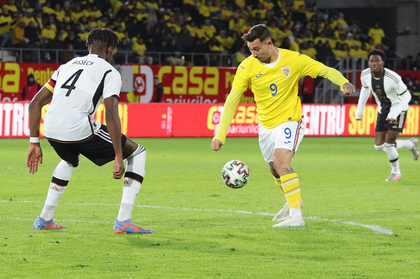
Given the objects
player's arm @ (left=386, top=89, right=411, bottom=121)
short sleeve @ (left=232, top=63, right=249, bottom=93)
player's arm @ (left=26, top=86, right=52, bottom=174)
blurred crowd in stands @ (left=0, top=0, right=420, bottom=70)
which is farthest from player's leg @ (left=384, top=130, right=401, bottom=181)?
blurred crowd in stands @ (left=0, top=0, right=420, bottom=70)

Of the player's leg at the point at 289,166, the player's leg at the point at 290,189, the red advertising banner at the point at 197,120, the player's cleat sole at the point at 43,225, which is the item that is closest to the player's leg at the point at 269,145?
the player's leg at the point at 289,166

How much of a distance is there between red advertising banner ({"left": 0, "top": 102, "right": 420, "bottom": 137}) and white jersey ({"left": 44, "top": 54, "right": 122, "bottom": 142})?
15.0 meters

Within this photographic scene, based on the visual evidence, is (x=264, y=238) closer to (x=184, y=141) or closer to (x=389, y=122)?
(x=389, y=122)

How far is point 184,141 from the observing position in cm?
2252

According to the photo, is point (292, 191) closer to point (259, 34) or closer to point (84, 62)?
point (259, 34)

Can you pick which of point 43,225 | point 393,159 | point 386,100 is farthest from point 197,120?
point 43,225

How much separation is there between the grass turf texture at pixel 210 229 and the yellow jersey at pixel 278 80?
1.24 meters

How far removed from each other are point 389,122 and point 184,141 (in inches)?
392

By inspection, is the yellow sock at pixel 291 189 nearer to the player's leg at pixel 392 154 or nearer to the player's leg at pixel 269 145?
the player's leg at pixel 269 145

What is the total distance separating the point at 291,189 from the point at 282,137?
1.94 feet

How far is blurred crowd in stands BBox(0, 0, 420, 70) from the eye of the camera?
25344 millimetres

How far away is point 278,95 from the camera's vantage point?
800 centimetres

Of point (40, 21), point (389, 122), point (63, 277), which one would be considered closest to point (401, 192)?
point (389, 122)

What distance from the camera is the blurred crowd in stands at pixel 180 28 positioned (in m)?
25.3
